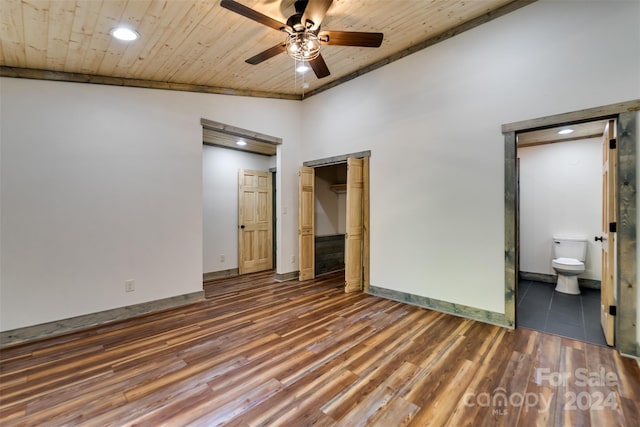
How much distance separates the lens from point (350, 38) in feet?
8.23

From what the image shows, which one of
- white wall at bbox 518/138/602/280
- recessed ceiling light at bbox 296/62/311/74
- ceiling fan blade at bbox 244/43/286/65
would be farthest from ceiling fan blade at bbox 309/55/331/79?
white wall at bbox 518/138/602/280

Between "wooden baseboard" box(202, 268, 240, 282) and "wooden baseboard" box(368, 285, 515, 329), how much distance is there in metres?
2.95

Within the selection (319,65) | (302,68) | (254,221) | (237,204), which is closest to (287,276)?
(254,221)

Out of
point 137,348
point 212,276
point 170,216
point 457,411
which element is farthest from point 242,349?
point 212,276

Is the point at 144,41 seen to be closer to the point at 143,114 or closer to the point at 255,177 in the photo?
the point at 143,114

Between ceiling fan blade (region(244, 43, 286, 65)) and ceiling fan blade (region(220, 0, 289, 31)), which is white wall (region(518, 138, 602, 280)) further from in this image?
ceiling fan blade (region(220, 0, 289, 31))

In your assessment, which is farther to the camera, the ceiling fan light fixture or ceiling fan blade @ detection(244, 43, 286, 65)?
ceiling fan blade @ detection(244, 43, 286, 65)

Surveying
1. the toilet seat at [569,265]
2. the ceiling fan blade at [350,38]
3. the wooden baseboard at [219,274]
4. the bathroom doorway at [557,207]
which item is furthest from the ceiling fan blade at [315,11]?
the toilet seat at [569,265]

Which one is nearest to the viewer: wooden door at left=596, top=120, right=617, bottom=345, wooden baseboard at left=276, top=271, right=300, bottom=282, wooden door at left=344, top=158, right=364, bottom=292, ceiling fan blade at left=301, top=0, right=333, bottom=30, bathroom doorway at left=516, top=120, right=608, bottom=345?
ceiling fan blade at left=301, top=0, right=333, bottom=30

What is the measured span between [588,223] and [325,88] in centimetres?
498

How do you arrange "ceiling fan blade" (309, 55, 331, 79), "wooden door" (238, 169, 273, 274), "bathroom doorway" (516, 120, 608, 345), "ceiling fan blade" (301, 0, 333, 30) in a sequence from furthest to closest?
"wooden door" (238, 169, 273, 274), "bathroom doorway" (516, 120, 608, 345), "ceiling fan blade" (309, 55, 331, 79), "ceiling fan blade" (301, 0, 333, 30)

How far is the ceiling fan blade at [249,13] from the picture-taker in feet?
6.45

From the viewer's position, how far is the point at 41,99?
2.92 metres

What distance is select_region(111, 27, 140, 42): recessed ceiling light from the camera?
2498 millimetres
